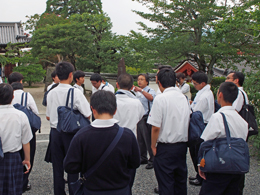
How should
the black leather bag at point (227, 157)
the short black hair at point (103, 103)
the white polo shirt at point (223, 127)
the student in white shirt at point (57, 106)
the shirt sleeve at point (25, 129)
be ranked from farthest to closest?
the student in white shirt at point (57, 106) < the shirt sleeve at point (25, 129) < the white polo shirt at point (223, 127) < the black leather bag at point (227, 157) < the short black hair at point (103, 103)

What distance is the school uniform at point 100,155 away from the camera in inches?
70.8

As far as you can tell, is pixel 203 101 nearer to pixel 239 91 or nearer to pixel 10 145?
pixel 239 91

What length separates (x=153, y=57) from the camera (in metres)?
11.2

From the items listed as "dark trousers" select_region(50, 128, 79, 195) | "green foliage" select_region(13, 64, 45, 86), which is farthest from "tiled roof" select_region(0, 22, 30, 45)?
"dark trousers" select_region(50, 128, 79, 195)

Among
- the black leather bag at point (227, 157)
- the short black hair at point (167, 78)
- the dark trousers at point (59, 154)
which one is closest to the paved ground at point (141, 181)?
the dark trousers at point (59, 154)

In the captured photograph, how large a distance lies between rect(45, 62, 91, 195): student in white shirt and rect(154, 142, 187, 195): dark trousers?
3.38ft

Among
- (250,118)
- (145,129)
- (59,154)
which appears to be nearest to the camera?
(59,154)

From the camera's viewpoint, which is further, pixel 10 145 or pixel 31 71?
pixel 31 71

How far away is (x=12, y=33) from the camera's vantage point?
1867 cm

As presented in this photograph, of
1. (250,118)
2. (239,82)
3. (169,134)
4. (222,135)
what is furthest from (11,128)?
(239,82)

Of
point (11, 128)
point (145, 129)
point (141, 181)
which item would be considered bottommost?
point (141, 181)

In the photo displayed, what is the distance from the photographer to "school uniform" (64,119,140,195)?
5.90 feet

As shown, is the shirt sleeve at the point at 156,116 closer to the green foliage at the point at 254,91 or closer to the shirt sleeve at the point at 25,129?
the shirt sleeve at the point at 25,129

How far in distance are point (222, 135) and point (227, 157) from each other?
22 centimetres
